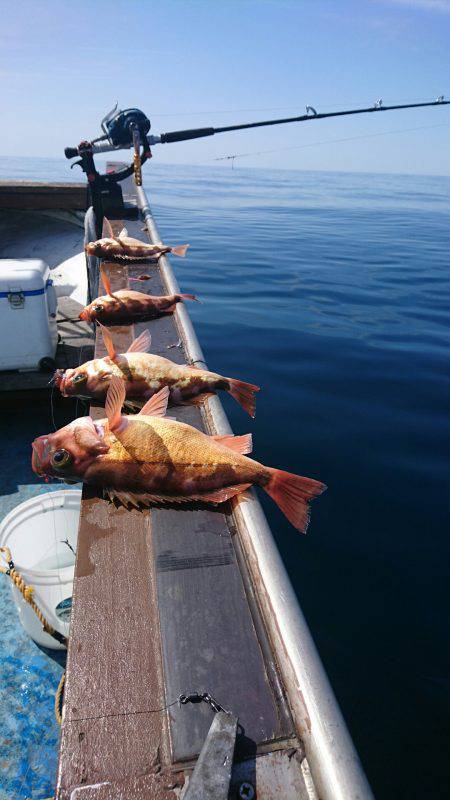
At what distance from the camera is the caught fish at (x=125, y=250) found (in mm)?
8047

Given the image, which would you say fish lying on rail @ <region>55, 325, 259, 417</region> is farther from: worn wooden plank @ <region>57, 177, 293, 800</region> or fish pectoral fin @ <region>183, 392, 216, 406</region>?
worn wooden plank @ <region>57, 177, 293, 800</region>

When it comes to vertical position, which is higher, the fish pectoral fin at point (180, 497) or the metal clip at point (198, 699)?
the fish pectoral fin at point (180, 497)

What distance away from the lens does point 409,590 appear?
4430mm

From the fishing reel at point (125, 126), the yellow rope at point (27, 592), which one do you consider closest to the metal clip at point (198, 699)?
the yellow rope at point (27, 592)

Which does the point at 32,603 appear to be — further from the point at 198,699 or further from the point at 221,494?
the point at 198,699

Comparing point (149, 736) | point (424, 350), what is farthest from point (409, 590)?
point (424, 350)

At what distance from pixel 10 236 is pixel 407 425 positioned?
13.1m

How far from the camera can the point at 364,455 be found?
634 centimetres

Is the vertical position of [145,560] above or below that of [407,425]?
above

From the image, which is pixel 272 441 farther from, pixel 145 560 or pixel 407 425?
pixel 145 560

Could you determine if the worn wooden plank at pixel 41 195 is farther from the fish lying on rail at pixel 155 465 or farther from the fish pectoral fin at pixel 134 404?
the fish lying on rail at pixel 155 465

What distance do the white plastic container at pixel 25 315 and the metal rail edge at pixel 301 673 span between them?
4871mm

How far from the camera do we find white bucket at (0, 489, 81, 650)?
4.04 metres

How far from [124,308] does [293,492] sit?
3.86 m
